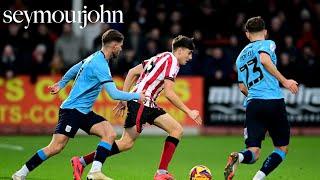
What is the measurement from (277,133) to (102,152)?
6.94 ft

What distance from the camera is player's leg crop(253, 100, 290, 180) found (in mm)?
10758

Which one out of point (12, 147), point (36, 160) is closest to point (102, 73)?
point (36, 160)

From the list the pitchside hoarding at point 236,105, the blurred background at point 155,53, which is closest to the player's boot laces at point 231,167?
the blurred background at point 155,53

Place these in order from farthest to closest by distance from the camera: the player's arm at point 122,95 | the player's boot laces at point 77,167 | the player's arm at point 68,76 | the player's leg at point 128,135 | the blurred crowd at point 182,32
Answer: the blurred crowd at point 182,32 → the player's arm at point 68,76 → the player's leg at point 128,135 → the player's boot laces at point 77,167 → the player's arm at point 122,95

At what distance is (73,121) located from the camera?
11031 mm

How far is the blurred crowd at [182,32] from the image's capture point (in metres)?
20.0

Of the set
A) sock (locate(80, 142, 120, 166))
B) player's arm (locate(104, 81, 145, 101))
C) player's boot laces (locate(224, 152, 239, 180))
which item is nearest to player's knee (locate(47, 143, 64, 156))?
sock (locate(80, 142, 120, 166))

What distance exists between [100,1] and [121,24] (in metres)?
1.17

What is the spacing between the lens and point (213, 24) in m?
22.1

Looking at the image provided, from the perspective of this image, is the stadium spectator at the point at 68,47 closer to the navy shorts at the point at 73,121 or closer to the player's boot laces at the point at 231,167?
the navy shorts at the point at 73,121

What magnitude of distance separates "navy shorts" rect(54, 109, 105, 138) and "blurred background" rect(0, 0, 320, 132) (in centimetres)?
741

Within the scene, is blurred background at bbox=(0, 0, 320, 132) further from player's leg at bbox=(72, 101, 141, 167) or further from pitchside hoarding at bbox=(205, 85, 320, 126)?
player's leg at bbox=(72, 101, 141, 167)

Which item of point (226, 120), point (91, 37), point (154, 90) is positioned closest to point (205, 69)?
point (226, 120)

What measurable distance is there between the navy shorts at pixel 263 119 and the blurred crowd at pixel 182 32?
29.8ft
